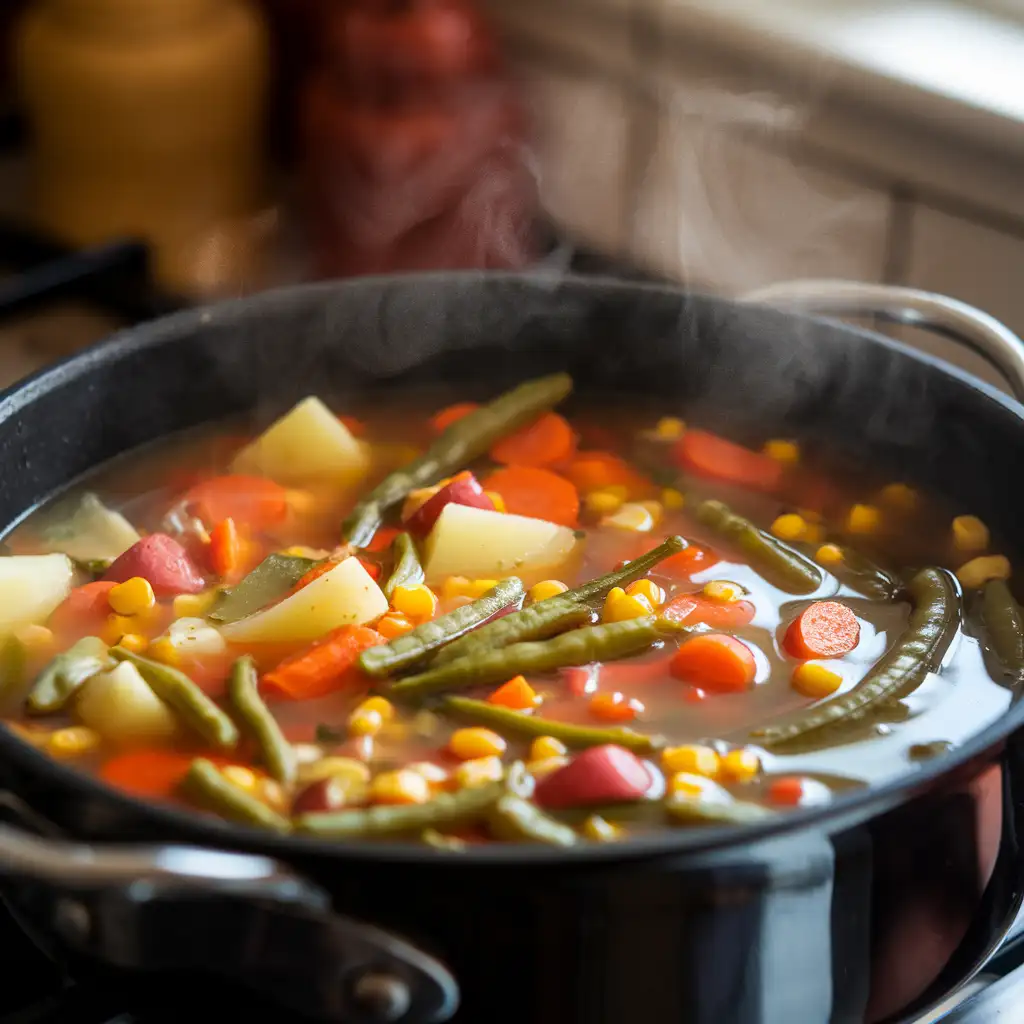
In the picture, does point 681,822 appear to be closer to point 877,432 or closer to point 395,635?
point 395,635

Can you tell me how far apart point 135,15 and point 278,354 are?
107 cm

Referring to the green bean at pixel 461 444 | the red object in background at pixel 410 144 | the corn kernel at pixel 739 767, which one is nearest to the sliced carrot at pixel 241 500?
the green bean at pixel 461 444

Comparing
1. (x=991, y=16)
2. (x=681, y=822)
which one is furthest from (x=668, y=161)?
(x=681, y=822)

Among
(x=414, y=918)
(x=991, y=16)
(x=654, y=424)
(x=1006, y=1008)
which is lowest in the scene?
(x=1006, y=1008)

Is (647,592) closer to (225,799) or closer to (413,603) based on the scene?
(413,603)

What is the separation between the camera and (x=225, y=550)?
1.77 meters

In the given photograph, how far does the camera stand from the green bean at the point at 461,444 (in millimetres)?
1844

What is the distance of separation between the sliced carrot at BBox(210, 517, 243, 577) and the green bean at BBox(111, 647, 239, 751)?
252mm

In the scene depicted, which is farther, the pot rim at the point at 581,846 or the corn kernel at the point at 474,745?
the corn kernel at the point at 474,745

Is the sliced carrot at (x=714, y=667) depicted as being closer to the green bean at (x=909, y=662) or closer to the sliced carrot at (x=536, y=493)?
the green bean at (x=909, y=662)

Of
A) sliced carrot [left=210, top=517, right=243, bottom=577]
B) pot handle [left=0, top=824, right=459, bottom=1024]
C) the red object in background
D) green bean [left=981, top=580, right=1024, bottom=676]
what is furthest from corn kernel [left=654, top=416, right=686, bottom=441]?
pot handle [left=0, top=824, right=459, bottom=1024]

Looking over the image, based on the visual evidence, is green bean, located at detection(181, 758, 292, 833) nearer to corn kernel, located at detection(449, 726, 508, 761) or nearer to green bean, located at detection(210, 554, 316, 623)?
corn kernel, located at detection(449, 726, 508, 761)

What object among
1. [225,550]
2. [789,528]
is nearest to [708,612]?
[789,528]

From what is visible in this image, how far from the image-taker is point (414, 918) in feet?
3.44
